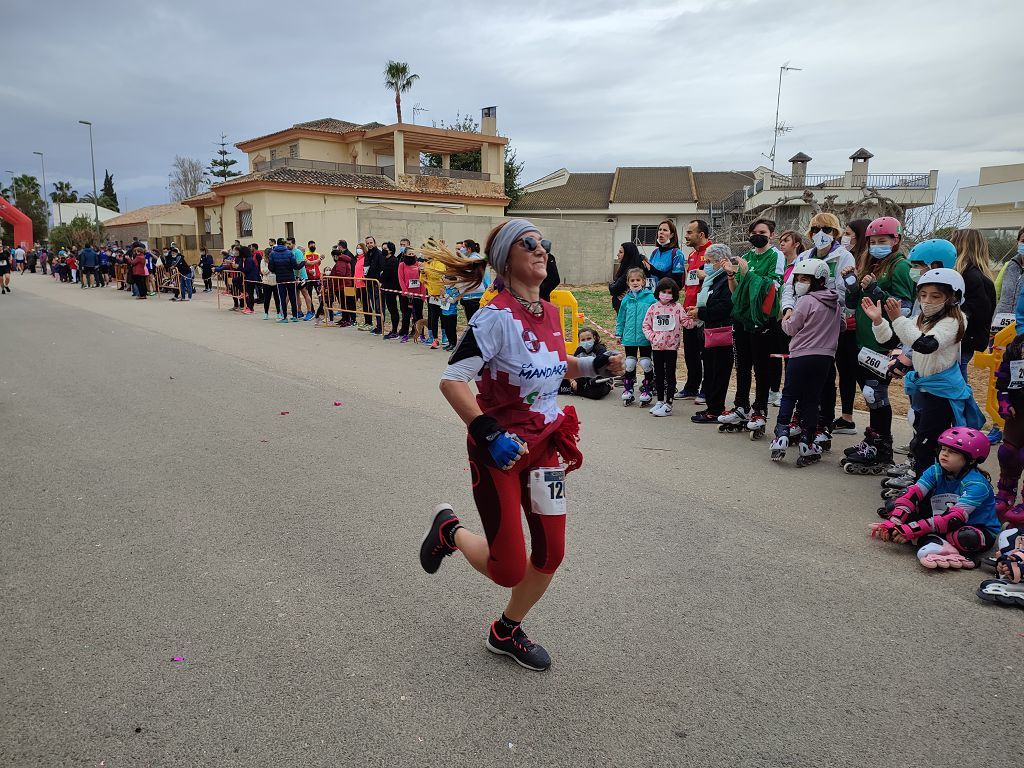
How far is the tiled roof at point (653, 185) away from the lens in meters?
47.9

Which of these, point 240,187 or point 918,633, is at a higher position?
point 240,187

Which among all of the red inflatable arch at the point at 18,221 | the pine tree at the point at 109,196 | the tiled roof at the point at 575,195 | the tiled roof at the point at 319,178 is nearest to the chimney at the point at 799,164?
the tiled roof at the point at 575,195

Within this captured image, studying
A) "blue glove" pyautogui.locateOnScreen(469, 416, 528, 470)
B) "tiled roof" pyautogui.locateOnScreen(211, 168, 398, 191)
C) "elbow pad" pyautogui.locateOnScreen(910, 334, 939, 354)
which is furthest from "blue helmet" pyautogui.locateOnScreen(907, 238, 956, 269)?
"tiled roof" pyautogui.locateOnScreen(211, 168, 398, 191)

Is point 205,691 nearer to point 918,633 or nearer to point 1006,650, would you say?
point 918,633

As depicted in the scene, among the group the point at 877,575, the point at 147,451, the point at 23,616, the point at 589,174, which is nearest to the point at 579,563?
the point at 877,575

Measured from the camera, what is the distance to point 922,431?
4.79 metres

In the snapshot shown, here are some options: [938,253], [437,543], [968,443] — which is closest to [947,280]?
[938,253]

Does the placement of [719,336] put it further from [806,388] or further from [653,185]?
[653,185]

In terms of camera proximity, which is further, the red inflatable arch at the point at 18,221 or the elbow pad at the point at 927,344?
the red inflatable arch at the point at 18,221

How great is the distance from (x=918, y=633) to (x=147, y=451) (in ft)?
20.3

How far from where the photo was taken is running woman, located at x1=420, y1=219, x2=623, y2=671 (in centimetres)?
285

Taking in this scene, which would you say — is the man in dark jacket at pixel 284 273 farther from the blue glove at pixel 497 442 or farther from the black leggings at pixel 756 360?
the blue glove at pixel 497 442

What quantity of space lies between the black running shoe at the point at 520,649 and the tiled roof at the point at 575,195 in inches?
1869

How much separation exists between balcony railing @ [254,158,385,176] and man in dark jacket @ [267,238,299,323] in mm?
22845
